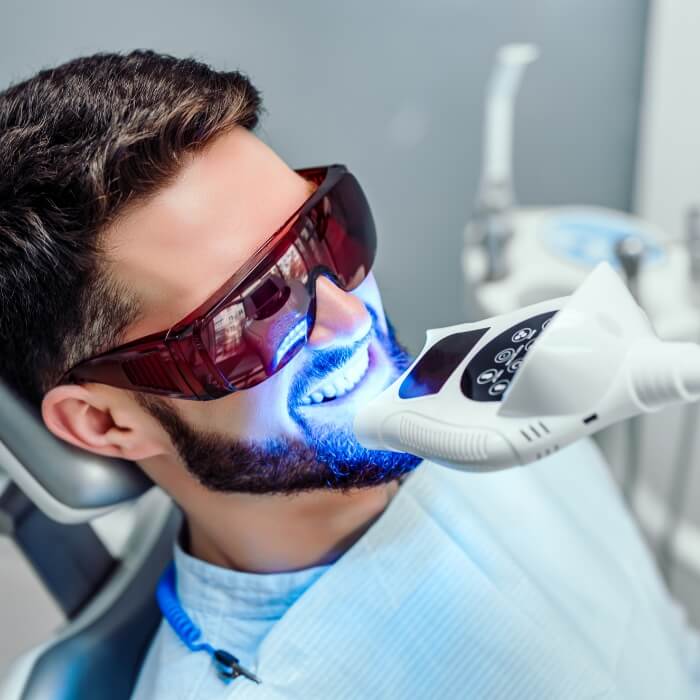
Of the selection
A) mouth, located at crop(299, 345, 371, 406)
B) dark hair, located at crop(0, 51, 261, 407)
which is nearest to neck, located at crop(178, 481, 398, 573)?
mouth, located at crop(299, 345, 371, 406)

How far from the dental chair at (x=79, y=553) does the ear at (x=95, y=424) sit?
18 millimetres

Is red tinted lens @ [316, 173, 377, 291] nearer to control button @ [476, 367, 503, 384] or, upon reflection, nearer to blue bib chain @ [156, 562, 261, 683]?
control button @ [476, 367, 503, 384]

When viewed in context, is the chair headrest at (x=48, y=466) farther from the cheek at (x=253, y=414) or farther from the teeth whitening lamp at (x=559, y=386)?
the teeth whitening lamp at (x=559, y=386)

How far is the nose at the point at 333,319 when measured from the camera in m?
0.71

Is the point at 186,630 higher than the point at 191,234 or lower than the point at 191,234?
lower

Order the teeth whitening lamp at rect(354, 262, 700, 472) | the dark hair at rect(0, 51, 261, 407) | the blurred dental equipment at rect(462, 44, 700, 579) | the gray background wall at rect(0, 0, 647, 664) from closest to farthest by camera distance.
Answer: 1. the teeth whitening lamp at rect(354, 262, 700, 472)
2. the dark hair at rect(0, 51, 261, 407)
3. the gray background wall at rect(0, 0, 647, 664)
4. the blurred dental equipment at rect(462, 44, 700, 579)

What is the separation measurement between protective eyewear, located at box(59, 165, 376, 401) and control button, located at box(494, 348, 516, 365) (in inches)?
8.0

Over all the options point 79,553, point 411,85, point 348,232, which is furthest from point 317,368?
point 411,85

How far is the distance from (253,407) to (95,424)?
0.54 feet

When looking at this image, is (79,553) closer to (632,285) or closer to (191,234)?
(191,234)

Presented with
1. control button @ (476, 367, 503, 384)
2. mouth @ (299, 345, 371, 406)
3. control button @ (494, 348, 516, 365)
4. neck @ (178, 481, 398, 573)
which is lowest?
neck @ (178, 481, 398, 573)

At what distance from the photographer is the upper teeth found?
0.71 metres

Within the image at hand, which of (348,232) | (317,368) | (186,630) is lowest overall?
(186,630)

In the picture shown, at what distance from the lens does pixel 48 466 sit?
2.48 ft
